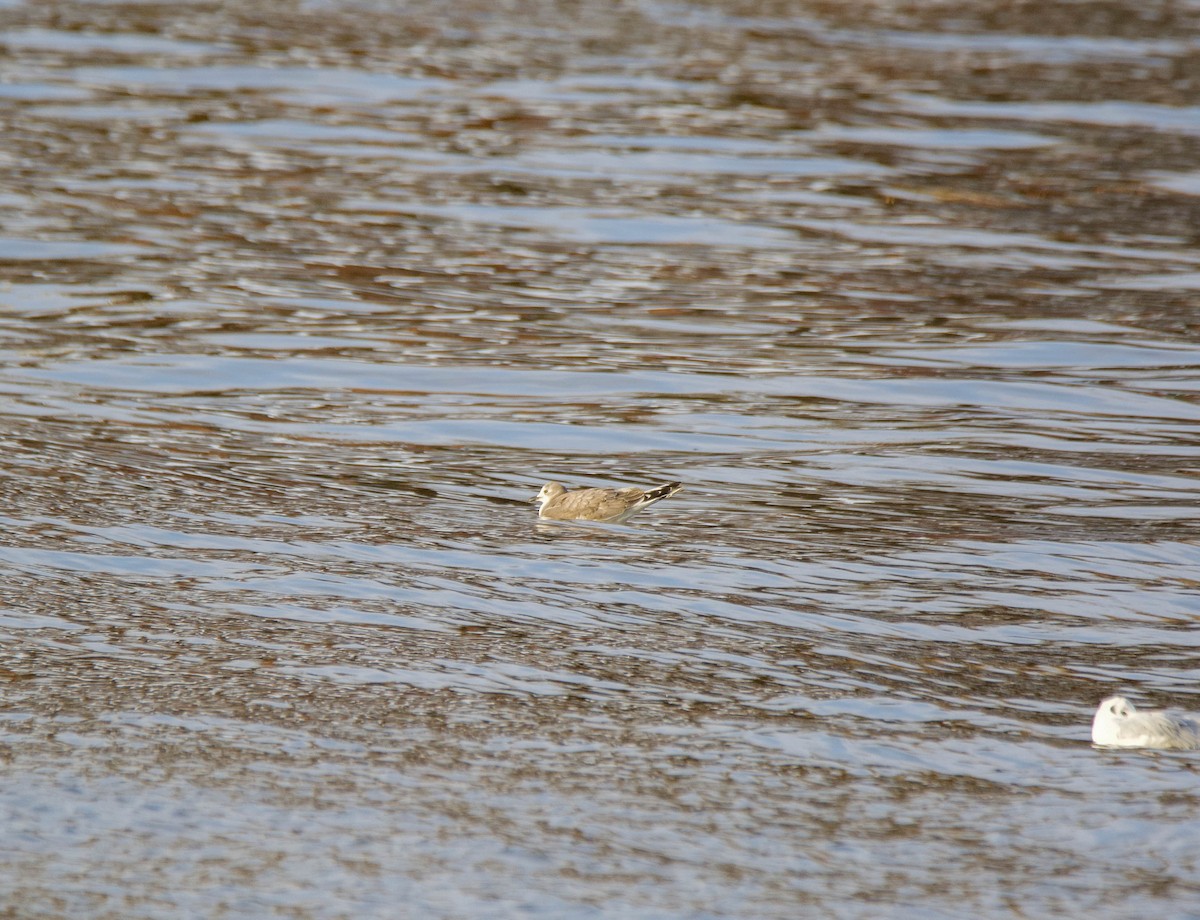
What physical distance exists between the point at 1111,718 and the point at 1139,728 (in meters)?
0.10

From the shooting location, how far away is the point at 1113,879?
4.97m

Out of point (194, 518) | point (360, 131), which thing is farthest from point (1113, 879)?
point (360, 131)

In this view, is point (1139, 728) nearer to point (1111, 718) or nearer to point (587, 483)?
point (1111, 718)

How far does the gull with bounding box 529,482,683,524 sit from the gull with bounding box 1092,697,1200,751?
10.4 ft

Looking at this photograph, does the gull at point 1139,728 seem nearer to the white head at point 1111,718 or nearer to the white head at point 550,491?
the white head at point 1111,718

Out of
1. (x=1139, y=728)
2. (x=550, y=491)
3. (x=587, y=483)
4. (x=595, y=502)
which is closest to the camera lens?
(x=1139, y=728)

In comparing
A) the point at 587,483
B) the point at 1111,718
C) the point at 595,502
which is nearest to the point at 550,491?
the point at 595,502

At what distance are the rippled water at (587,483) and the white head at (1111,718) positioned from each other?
0.15 metres

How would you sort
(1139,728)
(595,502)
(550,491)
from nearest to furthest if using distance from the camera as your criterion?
(1139,728), (595,502), (550,491)

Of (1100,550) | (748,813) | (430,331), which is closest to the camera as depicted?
(748,813)

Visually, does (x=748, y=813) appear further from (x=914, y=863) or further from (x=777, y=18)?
(x=777, y=18)

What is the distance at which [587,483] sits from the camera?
9.54 m

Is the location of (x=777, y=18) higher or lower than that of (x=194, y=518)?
higher

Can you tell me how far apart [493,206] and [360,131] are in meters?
3.01
